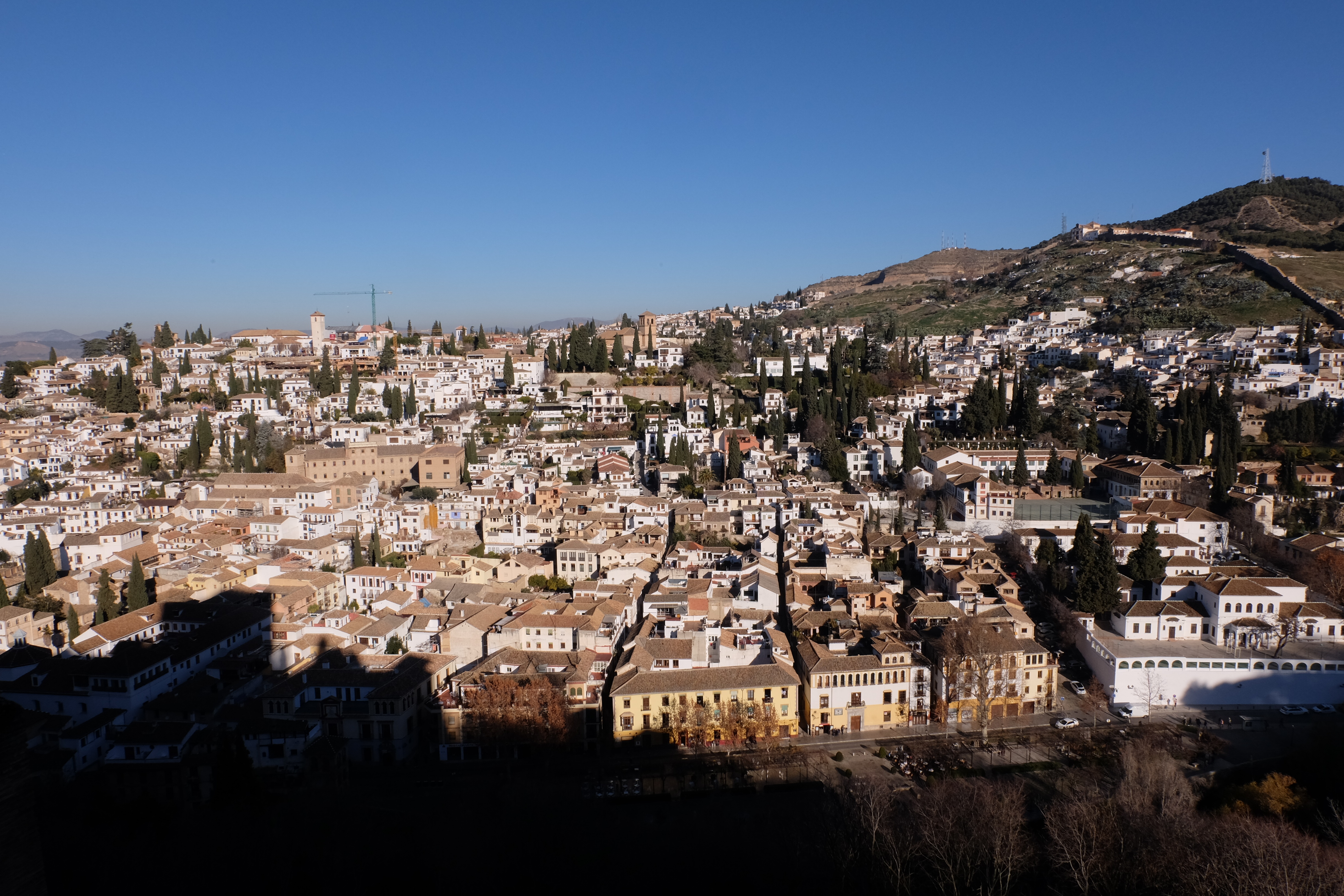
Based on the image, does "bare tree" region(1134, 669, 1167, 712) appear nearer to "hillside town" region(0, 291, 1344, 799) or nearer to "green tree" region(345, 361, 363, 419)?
"hillside town" region(0, 291, 1344, 799)

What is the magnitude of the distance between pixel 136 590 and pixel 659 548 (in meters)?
13.8

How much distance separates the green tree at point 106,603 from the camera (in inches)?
862

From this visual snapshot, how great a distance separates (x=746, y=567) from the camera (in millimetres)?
23094

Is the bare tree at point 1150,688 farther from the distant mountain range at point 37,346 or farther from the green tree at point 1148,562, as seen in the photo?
the distant mountain range at point 37,346

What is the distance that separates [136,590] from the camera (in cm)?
2278

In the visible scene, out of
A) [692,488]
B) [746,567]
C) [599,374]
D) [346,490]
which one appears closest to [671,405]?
[599,374]

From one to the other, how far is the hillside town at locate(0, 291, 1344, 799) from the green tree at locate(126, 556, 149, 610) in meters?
0.11

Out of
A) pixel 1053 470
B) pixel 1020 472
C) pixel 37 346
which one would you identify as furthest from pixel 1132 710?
pixel 37 346

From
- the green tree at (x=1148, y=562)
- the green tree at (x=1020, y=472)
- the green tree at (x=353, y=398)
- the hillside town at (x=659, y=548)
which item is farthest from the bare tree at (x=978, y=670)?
the green tree at (x=353, y=398)

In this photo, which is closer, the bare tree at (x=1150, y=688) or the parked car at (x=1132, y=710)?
the parked car at (x=1132, y=710)

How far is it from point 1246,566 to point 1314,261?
41321 mm

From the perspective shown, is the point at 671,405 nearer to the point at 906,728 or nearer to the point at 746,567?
the point at 746,567

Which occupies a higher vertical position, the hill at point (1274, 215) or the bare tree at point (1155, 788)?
the hill at point (1274, 215)

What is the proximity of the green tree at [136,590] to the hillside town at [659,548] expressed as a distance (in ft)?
0.37
